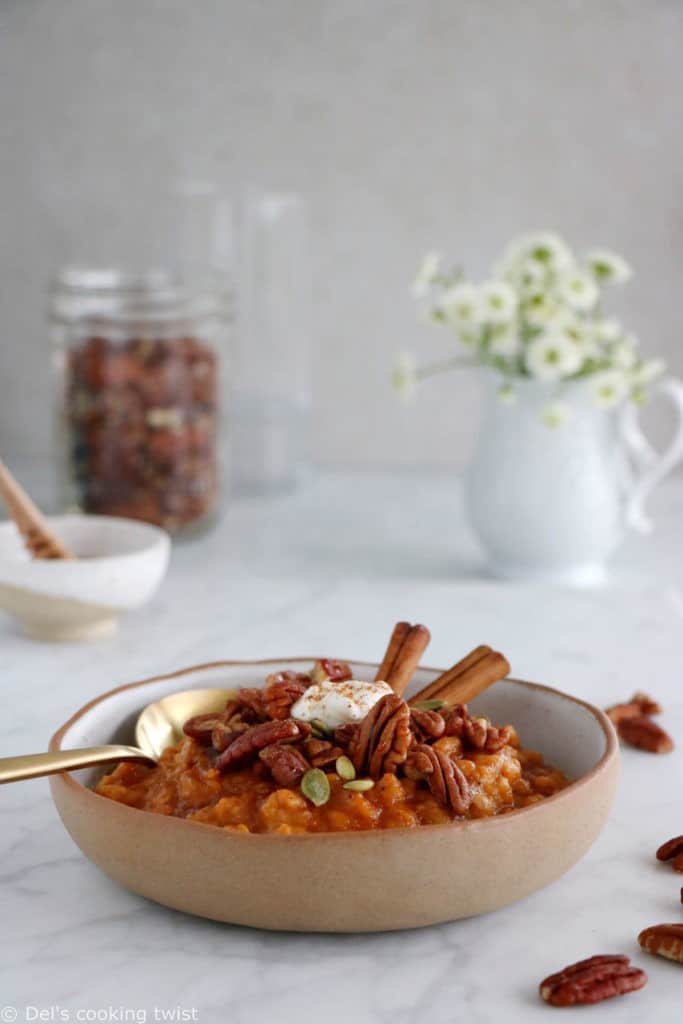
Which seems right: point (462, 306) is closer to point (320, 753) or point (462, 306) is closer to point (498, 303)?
point (498, 303)

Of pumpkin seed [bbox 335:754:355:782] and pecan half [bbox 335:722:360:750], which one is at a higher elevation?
pecan half [bbox 335:722:360:750]

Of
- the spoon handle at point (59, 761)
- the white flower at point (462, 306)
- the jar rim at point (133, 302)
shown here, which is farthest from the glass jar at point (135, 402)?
the spoon handle at point (59, 761)

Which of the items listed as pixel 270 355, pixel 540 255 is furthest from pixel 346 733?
pixel 270 355

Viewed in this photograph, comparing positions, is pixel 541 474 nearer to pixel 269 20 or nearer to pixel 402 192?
pixel 402 192

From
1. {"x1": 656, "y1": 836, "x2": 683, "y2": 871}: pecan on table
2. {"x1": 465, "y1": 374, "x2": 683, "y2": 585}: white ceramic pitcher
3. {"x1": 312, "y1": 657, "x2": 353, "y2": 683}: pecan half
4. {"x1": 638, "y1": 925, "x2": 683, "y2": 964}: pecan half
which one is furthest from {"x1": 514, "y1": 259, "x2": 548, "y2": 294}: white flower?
{"x1": 638, "y1": 925, "x2": 683, "y2": 964}: pecan half

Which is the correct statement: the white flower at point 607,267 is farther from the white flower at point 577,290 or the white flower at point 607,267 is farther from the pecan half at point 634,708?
the pecan half at point 634,708

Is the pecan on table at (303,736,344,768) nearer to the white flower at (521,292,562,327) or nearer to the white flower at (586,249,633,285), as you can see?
the white flower at (521,292,562,327)
